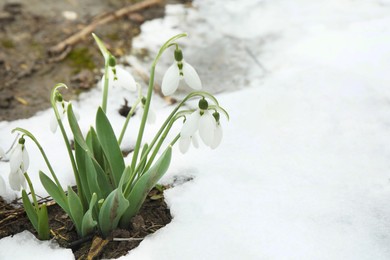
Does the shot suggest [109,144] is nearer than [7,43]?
Yes

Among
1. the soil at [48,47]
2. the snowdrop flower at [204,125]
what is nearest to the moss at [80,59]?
the soil at [48,47]

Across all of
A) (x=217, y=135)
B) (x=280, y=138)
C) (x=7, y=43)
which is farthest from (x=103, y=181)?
(x=7, y=43)

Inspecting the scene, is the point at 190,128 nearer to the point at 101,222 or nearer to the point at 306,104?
the point at 101,222

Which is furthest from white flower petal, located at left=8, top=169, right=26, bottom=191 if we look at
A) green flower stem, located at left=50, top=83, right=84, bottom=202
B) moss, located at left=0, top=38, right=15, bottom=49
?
moss, located at left=0, top=38, right=15, bottom=49

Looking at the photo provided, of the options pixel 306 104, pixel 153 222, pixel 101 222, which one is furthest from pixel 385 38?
pixel 101 222

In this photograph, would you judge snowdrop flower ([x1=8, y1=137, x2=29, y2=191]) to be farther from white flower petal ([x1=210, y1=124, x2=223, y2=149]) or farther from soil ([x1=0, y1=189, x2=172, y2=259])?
white flower petal ([x1=210, y1=124, x2=223, y2=149])

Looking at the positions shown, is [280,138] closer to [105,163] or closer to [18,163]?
[105,163]

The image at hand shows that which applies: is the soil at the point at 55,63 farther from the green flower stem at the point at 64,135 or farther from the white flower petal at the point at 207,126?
the white flower petal at the point at 207,126
